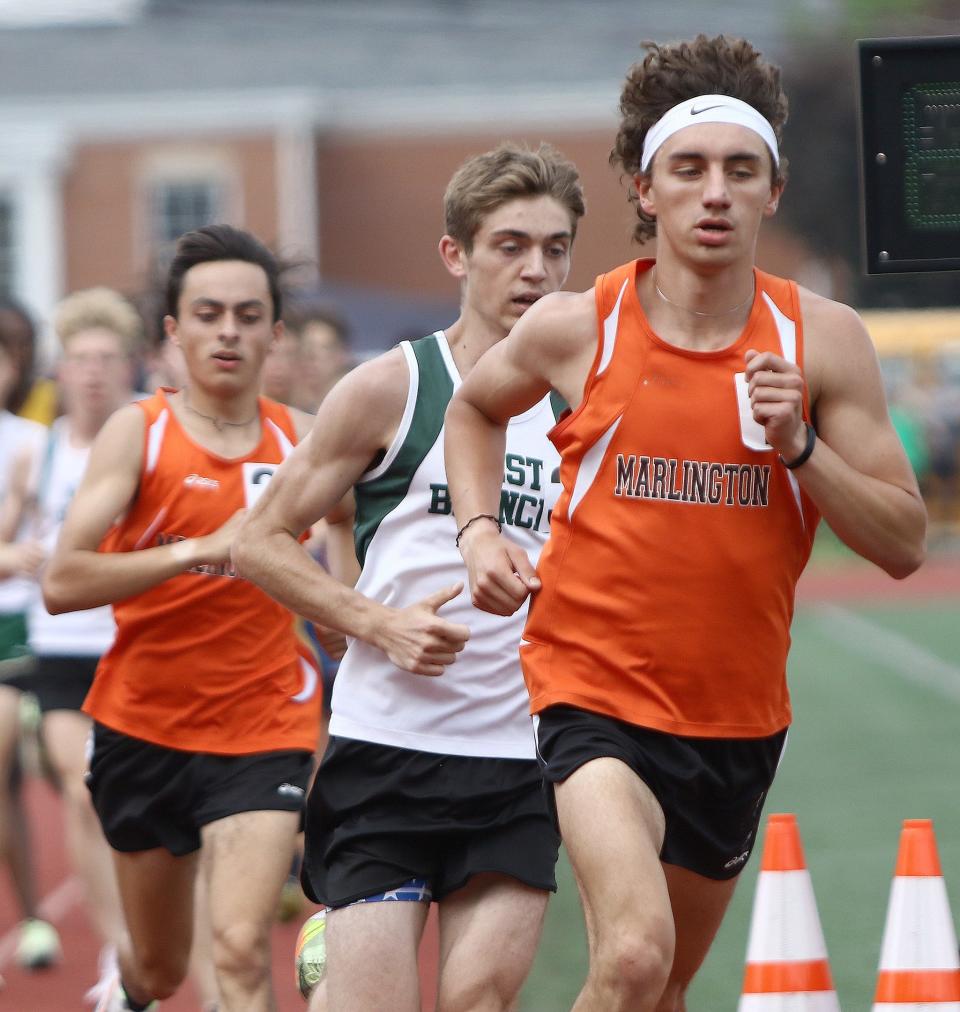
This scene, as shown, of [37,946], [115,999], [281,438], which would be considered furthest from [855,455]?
[37,946]

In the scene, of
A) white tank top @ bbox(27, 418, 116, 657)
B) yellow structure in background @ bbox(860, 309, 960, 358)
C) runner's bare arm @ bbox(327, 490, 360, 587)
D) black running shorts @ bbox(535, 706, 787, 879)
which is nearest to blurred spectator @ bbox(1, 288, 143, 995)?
white tank top @ bbox(27, 418, 116, 657)

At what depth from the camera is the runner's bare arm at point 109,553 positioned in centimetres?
545

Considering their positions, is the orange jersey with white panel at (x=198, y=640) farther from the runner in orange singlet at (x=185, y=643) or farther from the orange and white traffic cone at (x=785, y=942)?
the orange and white traffic cone at (x=785, y=942)

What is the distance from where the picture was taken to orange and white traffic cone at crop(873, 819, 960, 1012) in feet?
16.7

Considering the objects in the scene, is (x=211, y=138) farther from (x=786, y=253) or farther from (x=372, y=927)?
(x=372, y=927)

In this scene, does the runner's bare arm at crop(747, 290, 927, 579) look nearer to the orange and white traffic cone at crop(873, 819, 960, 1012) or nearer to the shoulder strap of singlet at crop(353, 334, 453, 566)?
the shoulder strap of singlet at crop(353, 334, 453, 566)

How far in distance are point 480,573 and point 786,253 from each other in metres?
42.5

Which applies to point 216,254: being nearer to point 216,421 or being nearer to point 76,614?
point 216,421

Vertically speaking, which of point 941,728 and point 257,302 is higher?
point 257,302

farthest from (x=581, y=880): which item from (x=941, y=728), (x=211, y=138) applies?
(x=211, y=138)

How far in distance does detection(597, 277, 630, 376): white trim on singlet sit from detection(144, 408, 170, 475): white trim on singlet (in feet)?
5.90

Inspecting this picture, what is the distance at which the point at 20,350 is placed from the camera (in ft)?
27.7

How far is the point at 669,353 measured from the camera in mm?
4223

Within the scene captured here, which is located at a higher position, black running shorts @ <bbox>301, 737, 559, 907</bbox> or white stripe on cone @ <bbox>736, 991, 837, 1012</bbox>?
black running shorts @ <bbox>301, 737, 559, 907</bbox>
